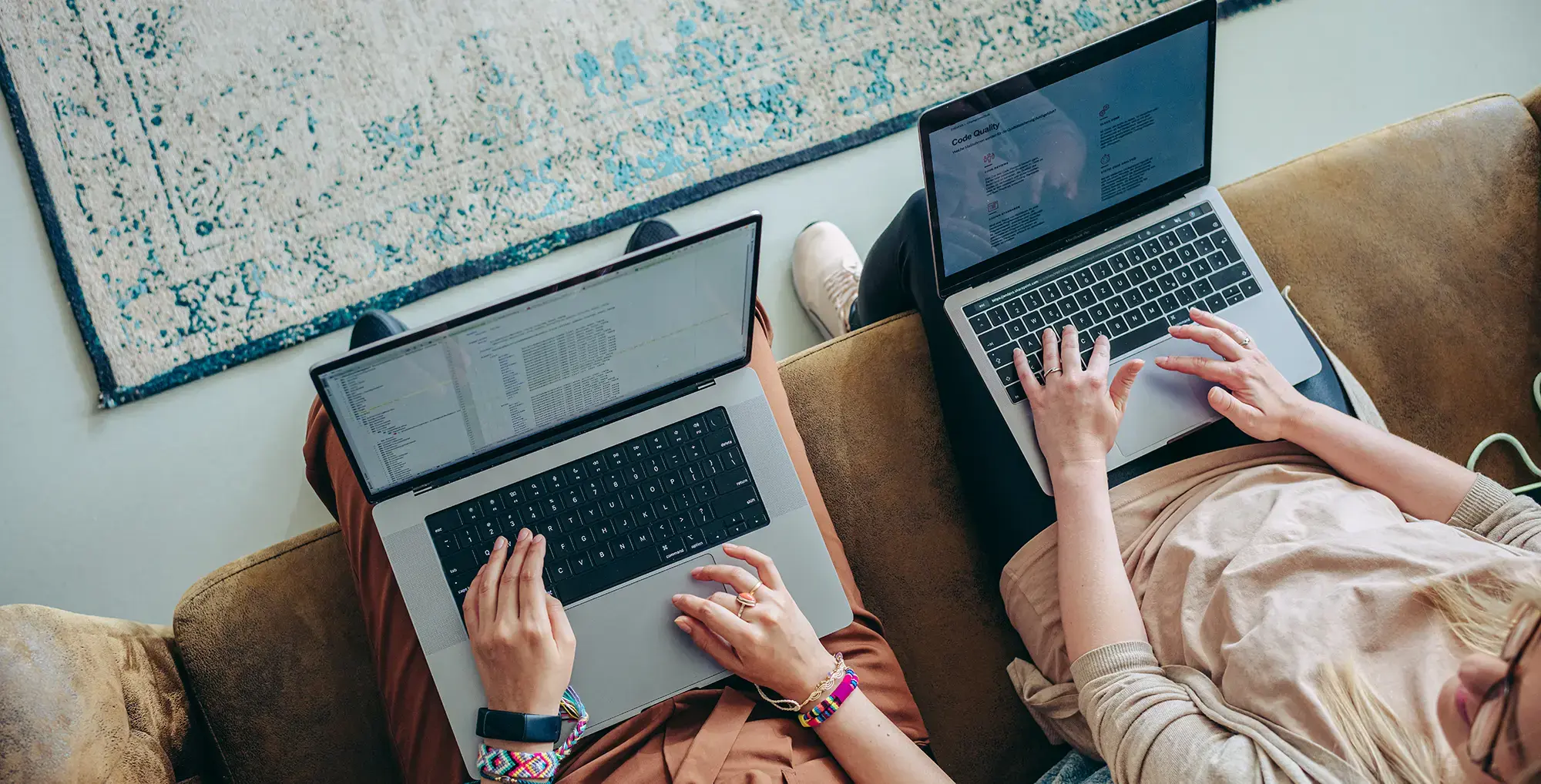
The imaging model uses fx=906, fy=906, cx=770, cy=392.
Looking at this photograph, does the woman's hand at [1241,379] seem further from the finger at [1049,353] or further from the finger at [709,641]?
the finger at [709,641]

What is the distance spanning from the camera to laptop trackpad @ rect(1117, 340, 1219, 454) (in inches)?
42.0

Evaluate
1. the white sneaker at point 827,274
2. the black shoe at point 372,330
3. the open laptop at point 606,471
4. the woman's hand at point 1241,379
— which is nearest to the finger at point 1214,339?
the woman's hand at point 1241,379

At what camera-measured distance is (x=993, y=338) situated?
1.08 m

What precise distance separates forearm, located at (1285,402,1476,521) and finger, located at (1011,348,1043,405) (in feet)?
0.89

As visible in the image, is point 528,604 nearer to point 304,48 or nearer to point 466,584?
point 466,584

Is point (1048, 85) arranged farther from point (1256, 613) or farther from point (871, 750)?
point (871, 750)

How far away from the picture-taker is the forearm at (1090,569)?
0.91 meters

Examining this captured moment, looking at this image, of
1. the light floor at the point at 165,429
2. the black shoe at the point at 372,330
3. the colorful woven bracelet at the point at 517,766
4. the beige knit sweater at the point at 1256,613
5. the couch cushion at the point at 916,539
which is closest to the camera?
the beige knit sweater at the point at 1256,613

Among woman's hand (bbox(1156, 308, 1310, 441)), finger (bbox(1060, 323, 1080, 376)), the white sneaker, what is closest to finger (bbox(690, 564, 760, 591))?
finger (bbox(1060, 323, 1080, 376))

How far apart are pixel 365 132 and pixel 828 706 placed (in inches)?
51.7

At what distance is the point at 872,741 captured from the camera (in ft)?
3.01

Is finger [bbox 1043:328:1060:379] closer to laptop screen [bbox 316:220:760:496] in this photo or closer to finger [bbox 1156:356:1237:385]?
finger [bbox 1156:356:1237:385]

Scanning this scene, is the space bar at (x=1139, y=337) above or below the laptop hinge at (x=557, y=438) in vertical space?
below

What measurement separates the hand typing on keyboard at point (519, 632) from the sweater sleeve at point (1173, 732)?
524 millimetres
